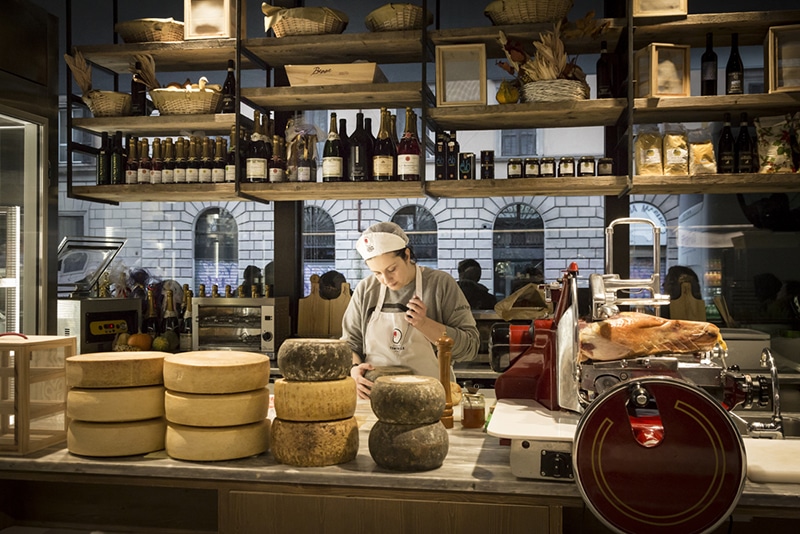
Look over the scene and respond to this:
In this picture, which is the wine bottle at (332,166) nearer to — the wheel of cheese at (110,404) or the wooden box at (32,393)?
the wooden box at (32,393)

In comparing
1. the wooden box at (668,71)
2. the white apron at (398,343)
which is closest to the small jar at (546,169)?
the wooden box at (668,71)

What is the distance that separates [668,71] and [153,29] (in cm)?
251

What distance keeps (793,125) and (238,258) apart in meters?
2.95

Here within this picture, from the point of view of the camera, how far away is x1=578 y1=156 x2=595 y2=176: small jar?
343 centimetres

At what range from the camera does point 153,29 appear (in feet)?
12.5

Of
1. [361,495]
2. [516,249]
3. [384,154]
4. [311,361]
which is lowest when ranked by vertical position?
[361,495]

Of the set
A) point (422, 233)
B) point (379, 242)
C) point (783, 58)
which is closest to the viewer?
point (379, 242)

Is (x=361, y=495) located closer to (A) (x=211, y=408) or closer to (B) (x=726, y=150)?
(A) (x=211, y=408)

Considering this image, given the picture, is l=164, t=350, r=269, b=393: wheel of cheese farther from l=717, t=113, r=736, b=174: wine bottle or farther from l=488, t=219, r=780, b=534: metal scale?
l=717, t=113, r=736, b=174: wine bottle

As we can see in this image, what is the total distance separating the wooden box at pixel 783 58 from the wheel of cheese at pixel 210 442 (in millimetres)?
2680

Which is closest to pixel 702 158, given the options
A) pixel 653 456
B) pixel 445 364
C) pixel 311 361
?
pixel 445 364

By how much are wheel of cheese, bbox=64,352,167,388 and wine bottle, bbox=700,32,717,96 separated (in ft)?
9.11

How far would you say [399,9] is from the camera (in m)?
3.50

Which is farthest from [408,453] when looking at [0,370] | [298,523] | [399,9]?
[399,9]
